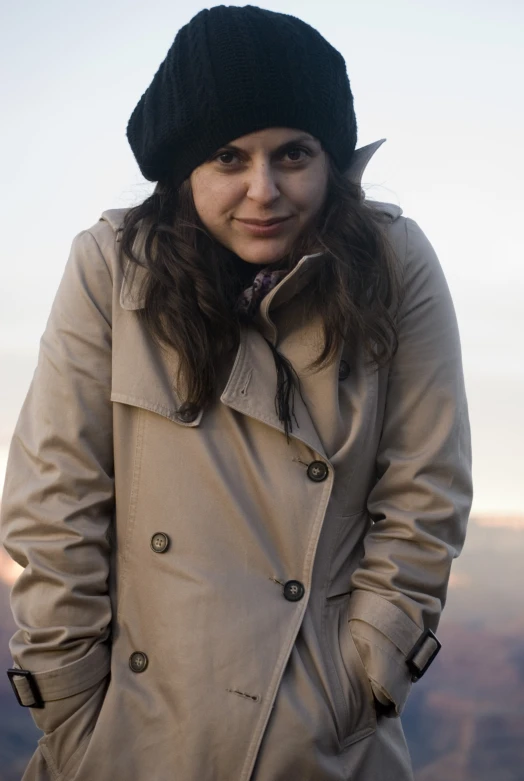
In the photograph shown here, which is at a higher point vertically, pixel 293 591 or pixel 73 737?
pixel 293 591

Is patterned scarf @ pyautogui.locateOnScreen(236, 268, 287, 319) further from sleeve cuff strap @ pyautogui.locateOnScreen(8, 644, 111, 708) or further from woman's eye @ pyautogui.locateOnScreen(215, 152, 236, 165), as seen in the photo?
sleeve cuff strap @ pyautogui.locateOnScreen(8, 644, 111, 708)

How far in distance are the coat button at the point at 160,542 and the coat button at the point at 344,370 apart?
1.90ft

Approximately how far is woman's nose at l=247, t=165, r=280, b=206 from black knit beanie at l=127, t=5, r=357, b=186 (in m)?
0.11

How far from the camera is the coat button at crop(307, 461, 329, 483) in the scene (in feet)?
9.70

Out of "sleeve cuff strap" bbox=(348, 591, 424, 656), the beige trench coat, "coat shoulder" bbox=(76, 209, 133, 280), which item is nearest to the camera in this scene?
the beige trench coat

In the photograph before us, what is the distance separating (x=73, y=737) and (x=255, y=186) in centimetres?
136

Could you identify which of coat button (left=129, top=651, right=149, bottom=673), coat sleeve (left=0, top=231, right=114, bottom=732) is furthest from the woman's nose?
coat button (left=129, top=651, right=149, bottom=673)

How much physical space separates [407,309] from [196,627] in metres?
0.94

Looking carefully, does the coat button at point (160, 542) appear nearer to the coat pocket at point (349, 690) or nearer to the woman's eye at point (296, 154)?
the coat pocket at point (349, 690)

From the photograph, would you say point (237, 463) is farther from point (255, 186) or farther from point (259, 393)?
point (255, 186)

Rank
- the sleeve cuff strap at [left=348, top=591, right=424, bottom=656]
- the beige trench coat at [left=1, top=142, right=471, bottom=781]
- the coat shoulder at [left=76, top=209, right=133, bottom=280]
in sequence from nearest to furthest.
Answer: the beige trench coat at [left=1, top=142, right=471, bottom=781]
the sleeve cuff strap at [left=348, top=591, right=424, bottom=656]
the coat shoulder at [left=76, top=209, right=133, bottom=280]

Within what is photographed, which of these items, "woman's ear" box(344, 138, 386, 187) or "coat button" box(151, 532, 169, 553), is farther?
"woman's ear" box(344, 138, 386, 187)

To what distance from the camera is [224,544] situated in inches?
115

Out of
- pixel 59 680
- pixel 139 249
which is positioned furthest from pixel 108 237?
pixel 59 680
